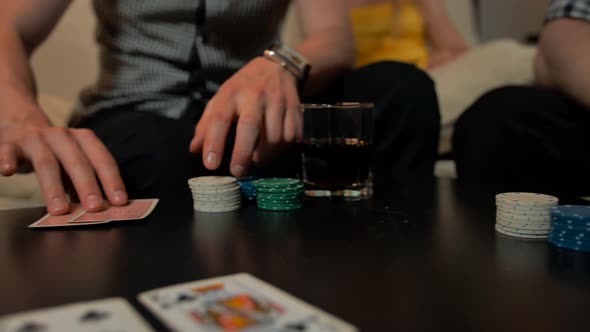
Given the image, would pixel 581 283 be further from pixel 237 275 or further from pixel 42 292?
pixel 42 292

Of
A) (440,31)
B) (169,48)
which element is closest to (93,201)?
(169,48)

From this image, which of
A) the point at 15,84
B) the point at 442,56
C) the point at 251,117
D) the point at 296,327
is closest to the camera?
the point at 296,327

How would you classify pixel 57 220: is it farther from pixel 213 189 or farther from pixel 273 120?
pixel 273 120

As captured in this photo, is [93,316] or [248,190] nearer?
[93,316]

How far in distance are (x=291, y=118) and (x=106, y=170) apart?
1.02 ft

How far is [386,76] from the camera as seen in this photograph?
1125 mm

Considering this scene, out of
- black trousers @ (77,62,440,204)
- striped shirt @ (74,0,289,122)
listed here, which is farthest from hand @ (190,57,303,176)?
striped shirt @ (74,0,289,122)

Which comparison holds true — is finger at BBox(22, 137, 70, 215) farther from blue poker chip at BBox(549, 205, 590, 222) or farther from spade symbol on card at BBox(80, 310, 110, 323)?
blue poker chip at BBox(549, 205, 590, 222)

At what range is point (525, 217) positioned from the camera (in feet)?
1.99

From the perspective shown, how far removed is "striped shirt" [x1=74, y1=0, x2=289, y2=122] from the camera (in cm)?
111

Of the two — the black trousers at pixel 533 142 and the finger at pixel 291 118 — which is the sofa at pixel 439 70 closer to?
the black trousers at pixel 533 142

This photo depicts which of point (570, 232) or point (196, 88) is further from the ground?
point (196, 88)

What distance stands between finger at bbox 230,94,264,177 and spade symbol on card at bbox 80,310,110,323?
1.35 ft

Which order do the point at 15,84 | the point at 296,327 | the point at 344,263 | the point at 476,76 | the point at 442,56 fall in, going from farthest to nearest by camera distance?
the point at 442,56, the point at 476,76, the point at 15,84, the point at 344,263, the point at 296,327
